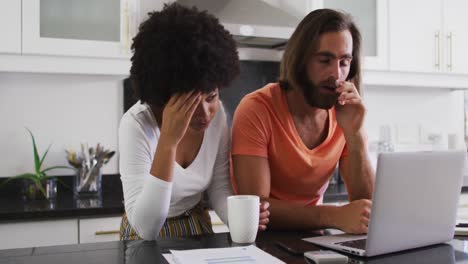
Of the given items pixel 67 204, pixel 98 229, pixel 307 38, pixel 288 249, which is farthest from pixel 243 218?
pixel 67 204

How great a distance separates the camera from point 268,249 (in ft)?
3.40

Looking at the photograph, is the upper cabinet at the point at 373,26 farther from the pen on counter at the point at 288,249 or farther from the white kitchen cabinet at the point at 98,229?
the pen on counter at the point at 288,249

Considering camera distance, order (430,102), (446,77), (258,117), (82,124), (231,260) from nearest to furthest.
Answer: (231,260)
(258,117)
(82,124)
(446,77)
(430,102)

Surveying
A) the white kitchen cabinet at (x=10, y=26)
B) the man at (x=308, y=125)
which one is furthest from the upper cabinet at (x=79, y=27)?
the man at (x=308, y=125)

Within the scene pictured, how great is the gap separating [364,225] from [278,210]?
0.23 metres

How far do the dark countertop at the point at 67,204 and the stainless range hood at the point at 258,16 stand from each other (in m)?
0.77

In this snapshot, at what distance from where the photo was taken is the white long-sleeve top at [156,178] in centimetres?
114

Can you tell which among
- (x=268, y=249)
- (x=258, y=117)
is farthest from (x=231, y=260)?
(x=258, y=117)

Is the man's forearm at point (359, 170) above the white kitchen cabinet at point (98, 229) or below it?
above

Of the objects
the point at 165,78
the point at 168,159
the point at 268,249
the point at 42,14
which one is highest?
the point at 42,14

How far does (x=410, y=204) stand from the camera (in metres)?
1.01

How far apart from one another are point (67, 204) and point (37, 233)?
181 millimetres

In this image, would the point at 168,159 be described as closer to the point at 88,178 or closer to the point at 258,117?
the point at 258,117

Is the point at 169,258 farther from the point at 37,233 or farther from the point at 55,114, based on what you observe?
the point at 55,114
